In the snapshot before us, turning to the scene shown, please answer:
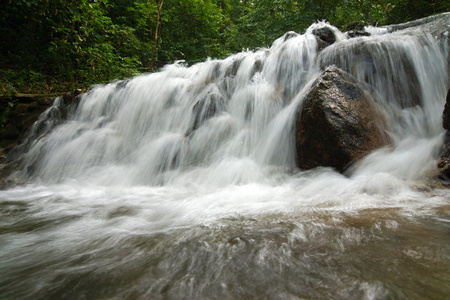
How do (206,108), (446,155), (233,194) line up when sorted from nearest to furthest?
1. (446,155)
2. (233,194)
3. (206,108)

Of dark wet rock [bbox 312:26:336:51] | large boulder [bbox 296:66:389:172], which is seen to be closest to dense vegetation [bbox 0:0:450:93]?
dark wet rock [bbox 312:26:336:51]

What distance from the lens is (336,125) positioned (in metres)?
2.94

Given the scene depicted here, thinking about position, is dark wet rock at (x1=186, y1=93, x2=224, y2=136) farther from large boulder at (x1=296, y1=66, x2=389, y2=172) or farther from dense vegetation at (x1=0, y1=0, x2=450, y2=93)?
dense vegetation at (x1=0, y1=0, x2=450, y2=93)

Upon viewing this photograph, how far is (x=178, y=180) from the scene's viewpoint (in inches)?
146

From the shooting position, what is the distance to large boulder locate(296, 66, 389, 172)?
2.93 metres

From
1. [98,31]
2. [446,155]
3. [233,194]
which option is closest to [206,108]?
[233,194]

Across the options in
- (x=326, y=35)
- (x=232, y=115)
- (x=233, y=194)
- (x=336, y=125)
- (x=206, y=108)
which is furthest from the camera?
(x=326, y=35)

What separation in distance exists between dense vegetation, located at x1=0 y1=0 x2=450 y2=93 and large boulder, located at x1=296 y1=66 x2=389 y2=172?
6312 millimetres

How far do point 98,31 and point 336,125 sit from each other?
8.96 metres

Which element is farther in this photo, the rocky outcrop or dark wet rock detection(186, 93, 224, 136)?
dark wet rock detection(186, 93, 224, 136)

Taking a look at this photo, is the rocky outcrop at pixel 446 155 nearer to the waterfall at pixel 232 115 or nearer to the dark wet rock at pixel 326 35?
the waterfall at pixel 232 115

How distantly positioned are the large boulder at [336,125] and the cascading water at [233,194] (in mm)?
171

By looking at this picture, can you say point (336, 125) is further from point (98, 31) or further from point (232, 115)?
point (98, 31)

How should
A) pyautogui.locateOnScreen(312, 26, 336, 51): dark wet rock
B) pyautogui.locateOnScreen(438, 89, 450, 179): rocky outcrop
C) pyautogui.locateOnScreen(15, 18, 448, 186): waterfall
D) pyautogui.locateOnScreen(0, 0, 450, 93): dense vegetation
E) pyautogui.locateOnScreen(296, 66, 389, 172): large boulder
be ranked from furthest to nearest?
1. pyautogui.locateOnScreen(0, 0, 450, 93): dense vegetation
2. pyautogui.locateOnScreen(312, 26, 336, 51): dark wet rock
3. pyautogui.locateOnScreen(15, 18, 448, 186): waterfall
4. pyautogui.locateOnScreen(296, 66, 389, 172): large boulder
5. pyautogui.locateOnScreen(438, 89, 450, 179): rocky outcrop
